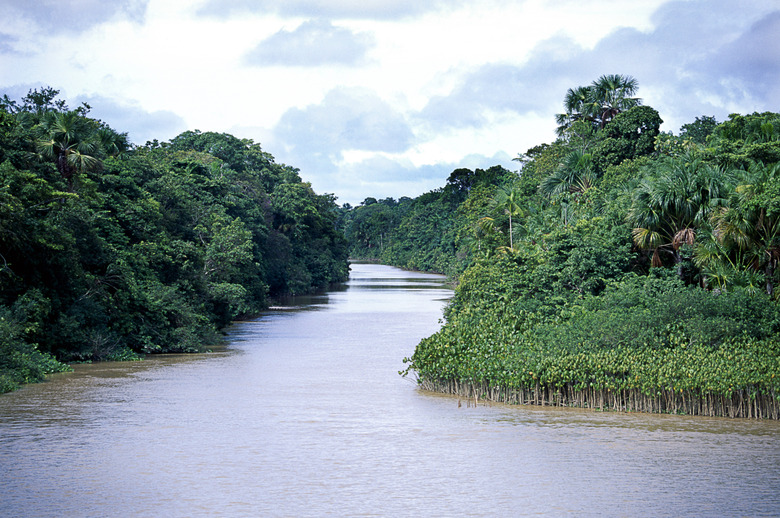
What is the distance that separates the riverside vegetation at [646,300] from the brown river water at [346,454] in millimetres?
600

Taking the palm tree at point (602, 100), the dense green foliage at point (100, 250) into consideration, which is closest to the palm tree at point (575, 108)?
the palm tree at point (602, 100)

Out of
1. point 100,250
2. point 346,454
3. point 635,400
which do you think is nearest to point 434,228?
point 100,250

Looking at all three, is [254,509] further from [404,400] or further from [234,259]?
[234,259]

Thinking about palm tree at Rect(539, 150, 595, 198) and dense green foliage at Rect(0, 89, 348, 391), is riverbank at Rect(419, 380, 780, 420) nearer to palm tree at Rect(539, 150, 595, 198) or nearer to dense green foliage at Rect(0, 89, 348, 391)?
dense green foliage at Rect(0, 89, 348, 391)

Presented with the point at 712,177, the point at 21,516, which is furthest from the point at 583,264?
the point at 21,516

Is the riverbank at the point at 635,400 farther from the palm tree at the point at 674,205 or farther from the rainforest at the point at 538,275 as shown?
the palm tree at the point at 674,205

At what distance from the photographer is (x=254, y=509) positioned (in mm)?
10727

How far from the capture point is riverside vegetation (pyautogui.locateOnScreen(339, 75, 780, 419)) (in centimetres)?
1639

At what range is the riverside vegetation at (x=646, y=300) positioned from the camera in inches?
645

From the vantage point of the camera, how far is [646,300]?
66.6 feet

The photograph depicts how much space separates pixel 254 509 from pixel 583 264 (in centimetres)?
1455

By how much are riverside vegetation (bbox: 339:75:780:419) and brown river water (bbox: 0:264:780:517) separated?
1.97 feet

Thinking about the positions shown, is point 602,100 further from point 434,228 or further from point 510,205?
point 434,228

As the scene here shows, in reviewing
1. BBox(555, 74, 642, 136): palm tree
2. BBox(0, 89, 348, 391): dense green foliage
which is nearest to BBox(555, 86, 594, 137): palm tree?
BBox(555, 74, 642, 136): palm tree
